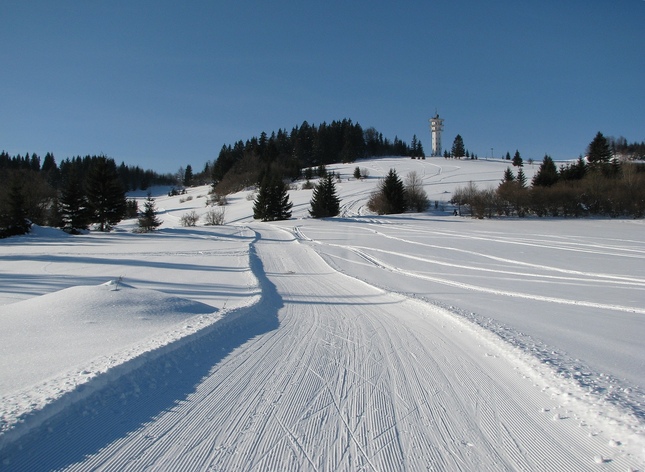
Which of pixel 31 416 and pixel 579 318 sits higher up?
pixel 31 416

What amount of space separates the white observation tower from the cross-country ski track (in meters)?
186

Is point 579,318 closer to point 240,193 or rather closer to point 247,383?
point 247,383

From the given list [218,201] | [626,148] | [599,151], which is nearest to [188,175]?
[218,201]

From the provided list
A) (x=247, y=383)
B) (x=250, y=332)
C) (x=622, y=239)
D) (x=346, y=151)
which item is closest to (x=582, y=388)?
(x=247, y=383)

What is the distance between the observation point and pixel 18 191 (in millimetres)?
31234

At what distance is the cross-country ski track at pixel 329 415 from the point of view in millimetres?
2760

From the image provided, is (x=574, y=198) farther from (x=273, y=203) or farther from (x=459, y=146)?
(x=459, y=146)

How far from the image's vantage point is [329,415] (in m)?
3.38

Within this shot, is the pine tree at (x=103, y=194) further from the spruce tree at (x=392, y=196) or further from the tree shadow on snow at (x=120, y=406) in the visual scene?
the tree shadow on snow at (x=120, y=406)

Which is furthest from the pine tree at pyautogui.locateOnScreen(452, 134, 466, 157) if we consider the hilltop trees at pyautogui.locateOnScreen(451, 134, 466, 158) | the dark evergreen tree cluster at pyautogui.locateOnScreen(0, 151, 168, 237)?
the dark evergreen tree cluster at pyautogui.locateOnScreen(0, 151, 168, 237)

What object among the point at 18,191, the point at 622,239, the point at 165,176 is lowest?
the point at 622,239

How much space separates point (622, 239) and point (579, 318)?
24.2 metres

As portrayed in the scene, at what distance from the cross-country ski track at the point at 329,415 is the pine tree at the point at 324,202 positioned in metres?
48.4

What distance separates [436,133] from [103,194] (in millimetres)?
168758
